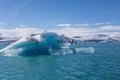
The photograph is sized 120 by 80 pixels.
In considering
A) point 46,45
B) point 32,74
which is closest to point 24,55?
point 46,45

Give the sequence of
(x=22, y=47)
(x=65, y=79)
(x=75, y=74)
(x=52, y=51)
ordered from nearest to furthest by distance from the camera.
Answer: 1. (x=65, y=79)
2. (x=75, y=74)
3. (x=22, y=47)
4. (x=52, y=51)

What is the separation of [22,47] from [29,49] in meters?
1.50

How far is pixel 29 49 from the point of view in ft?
143

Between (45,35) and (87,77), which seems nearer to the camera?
(87,77)

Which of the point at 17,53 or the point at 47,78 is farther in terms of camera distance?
the point at 17,53

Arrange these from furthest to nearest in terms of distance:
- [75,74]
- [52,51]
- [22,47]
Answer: [52,51] < [22,47] < [75,74]

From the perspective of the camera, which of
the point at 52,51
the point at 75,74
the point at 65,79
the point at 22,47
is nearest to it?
the point at 65,79

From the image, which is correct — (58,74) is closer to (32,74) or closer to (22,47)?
(32,74)

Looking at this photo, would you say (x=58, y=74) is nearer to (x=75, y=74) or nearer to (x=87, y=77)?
(x=75, y=74)

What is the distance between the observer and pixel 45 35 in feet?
148

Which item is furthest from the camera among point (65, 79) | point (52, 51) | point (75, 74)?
point (52, 51)

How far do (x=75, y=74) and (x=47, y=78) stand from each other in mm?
3551

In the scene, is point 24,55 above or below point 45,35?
below

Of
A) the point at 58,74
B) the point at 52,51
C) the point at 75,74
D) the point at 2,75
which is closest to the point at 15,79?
the point at 2,75
